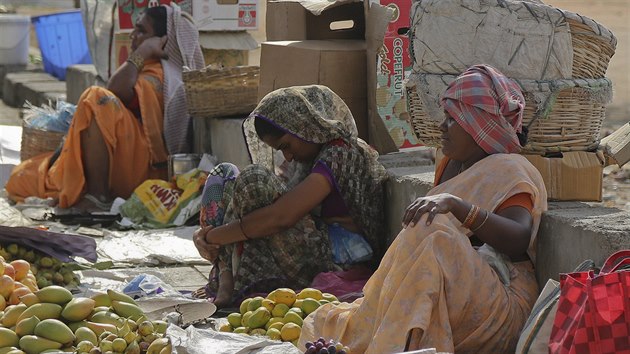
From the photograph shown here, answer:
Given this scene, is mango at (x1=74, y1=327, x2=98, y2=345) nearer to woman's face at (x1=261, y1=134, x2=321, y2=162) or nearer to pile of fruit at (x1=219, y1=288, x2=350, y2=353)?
pile of fruit at (x1=219, y1=288, x2=350, y2=353)

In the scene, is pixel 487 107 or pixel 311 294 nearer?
pixel 487 107

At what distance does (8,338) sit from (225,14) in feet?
17.3

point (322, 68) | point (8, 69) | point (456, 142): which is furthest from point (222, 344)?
point (8, 69)

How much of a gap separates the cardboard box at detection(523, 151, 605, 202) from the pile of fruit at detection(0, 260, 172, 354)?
152cm

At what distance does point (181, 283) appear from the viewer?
5.50 meters

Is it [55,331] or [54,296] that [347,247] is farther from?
[55,331]

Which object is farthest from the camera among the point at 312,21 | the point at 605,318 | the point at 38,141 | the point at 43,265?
the point at 38,141

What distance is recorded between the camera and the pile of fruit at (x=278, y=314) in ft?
13.3

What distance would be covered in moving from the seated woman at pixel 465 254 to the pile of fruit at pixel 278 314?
110 millimetres

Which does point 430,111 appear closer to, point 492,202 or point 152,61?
point 492,202

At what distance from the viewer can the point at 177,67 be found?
770 centimetres

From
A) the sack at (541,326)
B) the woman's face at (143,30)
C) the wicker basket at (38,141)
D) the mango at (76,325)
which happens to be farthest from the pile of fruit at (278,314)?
the wicker basket at (38,141)

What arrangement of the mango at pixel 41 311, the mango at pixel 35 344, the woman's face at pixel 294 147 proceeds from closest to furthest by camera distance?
the mango at pixel 35 344 < the mango at pixel 41 311 < the woman's face at pixel 294 147

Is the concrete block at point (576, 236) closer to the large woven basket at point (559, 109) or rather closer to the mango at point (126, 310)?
the large woven basket at point (559, 109)
